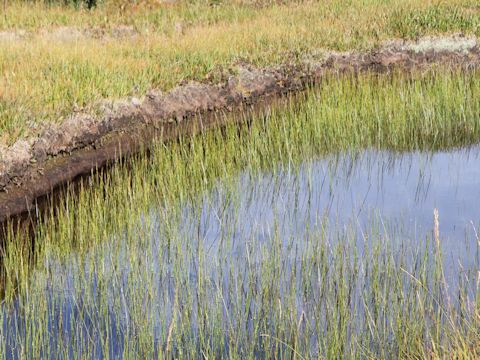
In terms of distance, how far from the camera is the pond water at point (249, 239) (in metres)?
5.41

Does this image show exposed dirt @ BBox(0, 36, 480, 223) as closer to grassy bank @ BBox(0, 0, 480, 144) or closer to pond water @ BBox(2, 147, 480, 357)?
grassy bank @ BBox(0, 0, 480, 144)

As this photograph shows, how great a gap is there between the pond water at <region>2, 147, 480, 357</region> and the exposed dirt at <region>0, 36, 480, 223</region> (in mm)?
1461

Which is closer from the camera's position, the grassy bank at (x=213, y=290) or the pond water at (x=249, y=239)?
the grassy bank at (x=213, y=290)

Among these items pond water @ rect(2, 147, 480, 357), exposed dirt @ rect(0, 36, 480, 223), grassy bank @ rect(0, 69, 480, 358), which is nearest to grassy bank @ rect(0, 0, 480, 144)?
exposed dirt @ rect(0, 36, 480, 223)

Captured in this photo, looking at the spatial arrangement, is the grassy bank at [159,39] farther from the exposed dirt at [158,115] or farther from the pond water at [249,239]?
the pond water at [249,239]

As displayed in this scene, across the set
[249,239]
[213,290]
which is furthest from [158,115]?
[213,290]

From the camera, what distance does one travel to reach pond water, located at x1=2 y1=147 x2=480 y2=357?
17.7 feet

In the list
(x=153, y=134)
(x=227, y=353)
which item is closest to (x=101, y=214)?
(x=227, y=353)

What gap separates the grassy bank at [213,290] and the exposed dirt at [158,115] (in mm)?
1160

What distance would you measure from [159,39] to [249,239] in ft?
28.7

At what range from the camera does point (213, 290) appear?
5789 mm

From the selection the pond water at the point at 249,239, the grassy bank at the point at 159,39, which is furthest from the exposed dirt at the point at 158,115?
the pond water at the point at 249,239

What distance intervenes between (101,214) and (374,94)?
18.9ft

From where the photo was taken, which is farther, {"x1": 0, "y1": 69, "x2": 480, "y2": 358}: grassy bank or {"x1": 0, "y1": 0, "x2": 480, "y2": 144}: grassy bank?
{"x1": 0, "y1": 0, "x2": 480, "y2": 144}: grassy bank
